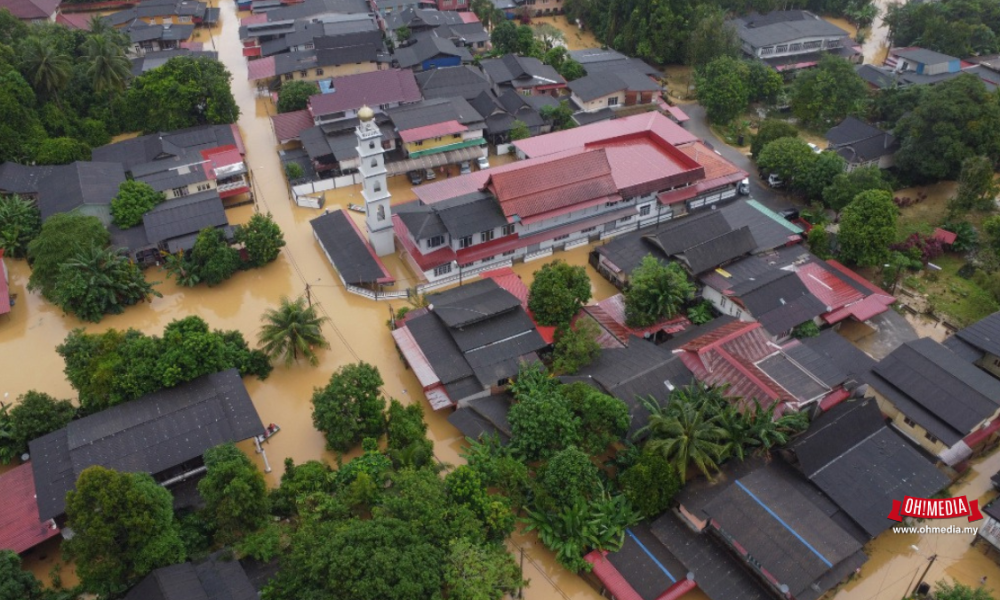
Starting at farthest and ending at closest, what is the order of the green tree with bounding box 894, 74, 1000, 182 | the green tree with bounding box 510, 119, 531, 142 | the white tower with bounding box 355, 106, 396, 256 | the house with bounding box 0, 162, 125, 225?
the green tree with bounding box 510, 119, 531, 142
the green tree with bounding box 894, 74, 1000, 182
the house with bounding box 0, 162, 125, 225
the white tower with bounding box 355, 106, 396, 256

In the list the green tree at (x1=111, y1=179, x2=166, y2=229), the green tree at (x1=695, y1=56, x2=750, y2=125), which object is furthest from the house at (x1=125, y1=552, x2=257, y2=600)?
the green tree at (x1=695, y1=56, x2=750, y2=125)

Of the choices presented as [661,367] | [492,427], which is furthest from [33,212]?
[661,367]

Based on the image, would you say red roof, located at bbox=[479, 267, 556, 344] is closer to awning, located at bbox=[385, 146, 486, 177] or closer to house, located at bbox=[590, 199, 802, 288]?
house, located at bbox=[590, 199, 802, 288]

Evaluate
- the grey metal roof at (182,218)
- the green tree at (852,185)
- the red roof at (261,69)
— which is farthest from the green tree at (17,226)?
the green tree at (852,185)

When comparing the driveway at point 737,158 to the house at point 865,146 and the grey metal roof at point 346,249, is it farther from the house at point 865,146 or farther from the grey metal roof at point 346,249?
the grey metal roof at point 346,249

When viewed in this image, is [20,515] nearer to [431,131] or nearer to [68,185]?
[68,185]

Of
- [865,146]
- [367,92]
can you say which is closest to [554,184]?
[367,92]
